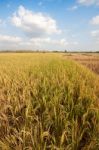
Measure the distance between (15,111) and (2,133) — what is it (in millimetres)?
365

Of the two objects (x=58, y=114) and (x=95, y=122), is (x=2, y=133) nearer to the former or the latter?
(x=58, y=114)

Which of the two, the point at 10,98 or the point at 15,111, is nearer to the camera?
the point at 15,111

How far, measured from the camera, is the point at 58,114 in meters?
2.26

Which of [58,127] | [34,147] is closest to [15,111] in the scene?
[58,127]

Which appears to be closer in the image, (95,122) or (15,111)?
(95,122)

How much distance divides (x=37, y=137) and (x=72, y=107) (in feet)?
2.15

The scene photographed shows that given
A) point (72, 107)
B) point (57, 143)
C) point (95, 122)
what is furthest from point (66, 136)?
point (72, 107)

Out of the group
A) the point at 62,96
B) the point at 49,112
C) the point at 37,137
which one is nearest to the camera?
the point at 37,137

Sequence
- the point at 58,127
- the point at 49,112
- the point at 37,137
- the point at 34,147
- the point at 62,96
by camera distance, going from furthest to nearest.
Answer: the point at 62,96
the point at 49,112
the point at 58,127
the point at 37,137
the point at 34,147

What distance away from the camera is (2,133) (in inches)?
82.9

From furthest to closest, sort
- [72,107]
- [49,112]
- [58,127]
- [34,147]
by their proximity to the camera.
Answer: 1. [72,107]
2. [49,112]
3. [58,127]
4. [34,147]

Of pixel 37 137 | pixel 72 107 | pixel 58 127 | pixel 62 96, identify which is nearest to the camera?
pixel 37 137

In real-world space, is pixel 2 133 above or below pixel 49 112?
below

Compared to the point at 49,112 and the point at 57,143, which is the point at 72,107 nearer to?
the point at 49,112
